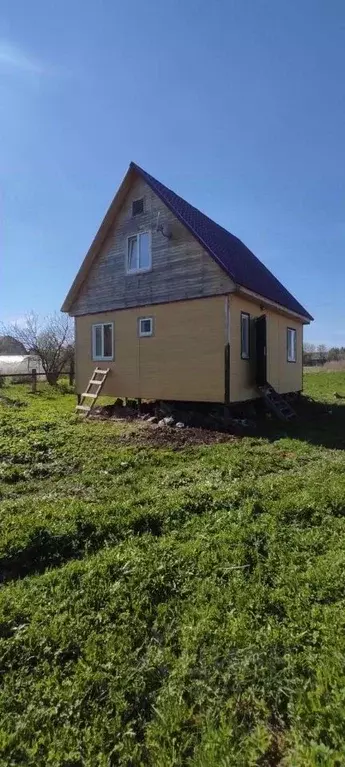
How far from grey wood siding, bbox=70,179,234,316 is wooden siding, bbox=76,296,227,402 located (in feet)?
1.11

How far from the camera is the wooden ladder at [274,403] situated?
39.7ft

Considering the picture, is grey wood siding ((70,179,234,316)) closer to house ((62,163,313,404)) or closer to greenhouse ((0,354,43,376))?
house ((62,163,313,404))

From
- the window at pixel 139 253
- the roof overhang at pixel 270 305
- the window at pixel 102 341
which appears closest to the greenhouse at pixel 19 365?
the window at pixel 102 341

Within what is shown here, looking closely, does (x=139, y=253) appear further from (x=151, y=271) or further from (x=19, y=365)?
(x=19, y=365)

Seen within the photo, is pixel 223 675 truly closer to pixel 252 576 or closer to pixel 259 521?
pixel 252 576

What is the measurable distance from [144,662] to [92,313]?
1294 cm

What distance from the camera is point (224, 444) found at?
28.5 feet

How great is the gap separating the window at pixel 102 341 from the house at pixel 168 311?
0.15 feet

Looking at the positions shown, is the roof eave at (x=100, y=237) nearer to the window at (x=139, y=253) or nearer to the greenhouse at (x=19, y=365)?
the window at (x=139, y=253)

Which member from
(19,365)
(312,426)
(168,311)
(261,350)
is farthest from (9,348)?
(312,426)

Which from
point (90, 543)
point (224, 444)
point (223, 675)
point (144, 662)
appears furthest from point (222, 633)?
point (224, 444)

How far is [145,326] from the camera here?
12766 millimetres

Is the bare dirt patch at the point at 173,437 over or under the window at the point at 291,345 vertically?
under

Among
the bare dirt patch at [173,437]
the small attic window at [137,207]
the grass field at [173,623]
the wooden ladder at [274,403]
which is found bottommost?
the grass field at [173,623]
